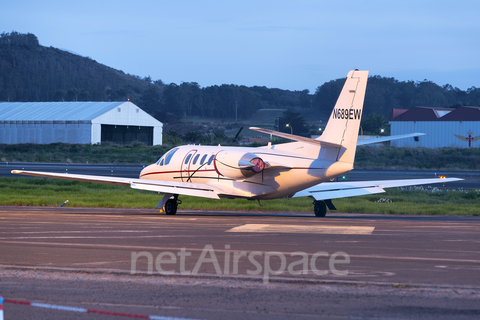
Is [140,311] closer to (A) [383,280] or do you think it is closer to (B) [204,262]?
(B) [204,262]

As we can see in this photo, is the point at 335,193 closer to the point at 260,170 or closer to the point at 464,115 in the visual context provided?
the point at 260,170

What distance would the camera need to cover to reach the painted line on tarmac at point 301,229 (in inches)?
627

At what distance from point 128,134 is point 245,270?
257ft

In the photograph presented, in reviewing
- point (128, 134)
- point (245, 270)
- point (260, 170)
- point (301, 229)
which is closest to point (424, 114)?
point (128, 134)

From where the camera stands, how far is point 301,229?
16.4m

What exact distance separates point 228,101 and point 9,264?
176651 mm

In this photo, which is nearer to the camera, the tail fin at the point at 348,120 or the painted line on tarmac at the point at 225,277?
the painted line on tarmac at the point at 225,277

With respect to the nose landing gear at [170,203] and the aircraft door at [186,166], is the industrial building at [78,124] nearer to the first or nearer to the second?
the aircraft door at [186,166]

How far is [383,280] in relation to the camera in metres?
9.55

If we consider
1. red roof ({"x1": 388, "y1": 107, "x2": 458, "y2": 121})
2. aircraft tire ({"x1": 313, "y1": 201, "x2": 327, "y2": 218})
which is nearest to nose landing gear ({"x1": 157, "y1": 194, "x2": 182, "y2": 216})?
aircraft tire ({"x1": 313, "y1": 201, "x2": 327, "y2": 218})

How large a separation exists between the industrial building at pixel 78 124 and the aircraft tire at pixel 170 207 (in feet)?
188

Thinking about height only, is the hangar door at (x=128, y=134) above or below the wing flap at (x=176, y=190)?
above

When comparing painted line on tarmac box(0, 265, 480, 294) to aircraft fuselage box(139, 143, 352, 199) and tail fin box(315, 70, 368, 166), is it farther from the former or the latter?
tail fin box(315, 70, 368, 166)

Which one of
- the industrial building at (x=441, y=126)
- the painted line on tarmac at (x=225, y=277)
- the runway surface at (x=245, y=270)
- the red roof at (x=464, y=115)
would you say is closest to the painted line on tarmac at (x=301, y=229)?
the runway surface at (x=245, y=270)
